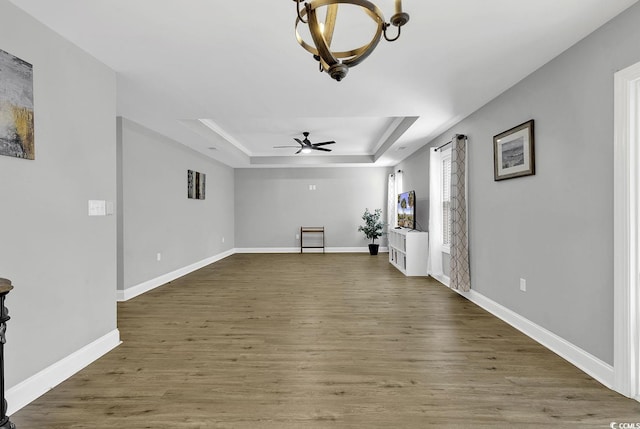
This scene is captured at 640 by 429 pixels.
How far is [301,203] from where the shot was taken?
29.1 ft

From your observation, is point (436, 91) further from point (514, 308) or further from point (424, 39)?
point (514, 308)

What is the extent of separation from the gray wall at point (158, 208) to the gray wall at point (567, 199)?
184 inches

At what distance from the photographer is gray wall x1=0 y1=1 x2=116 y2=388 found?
187cm

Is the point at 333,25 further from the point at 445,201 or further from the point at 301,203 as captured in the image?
the point at 301,203

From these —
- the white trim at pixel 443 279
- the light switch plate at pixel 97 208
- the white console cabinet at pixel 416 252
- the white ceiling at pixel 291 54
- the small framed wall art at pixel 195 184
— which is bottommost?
the white trim at pixel 443 279

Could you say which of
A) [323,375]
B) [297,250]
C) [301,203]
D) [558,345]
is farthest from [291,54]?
[297,250]

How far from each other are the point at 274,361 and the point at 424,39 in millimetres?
2709

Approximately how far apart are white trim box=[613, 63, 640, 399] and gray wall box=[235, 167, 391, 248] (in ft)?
22.3

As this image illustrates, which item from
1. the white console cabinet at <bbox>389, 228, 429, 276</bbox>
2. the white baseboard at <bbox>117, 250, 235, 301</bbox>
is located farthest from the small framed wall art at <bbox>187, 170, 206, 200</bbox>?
the white console cabinet at <bbox>389, 228, 429, 276</bbox>

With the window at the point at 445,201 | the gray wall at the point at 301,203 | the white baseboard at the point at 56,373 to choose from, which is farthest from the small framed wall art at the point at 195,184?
the window at the point at 445,201

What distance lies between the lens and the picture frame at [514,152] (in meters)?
2.84

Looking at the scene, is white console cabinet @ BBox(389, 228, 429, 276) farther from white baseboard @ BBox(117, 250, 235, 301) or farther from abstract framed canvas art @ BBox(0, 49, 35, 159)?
abstract framed canvas art @ BBox(0, 49, 35, 159)

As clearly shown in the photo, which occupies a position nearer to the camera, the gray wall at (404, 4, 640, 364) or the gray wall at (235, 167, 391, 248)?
the gray wall at (404, 4, 640, 364)

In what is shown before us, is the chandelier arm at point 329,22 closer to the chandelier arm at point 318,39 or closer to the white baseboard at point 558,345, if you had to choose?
the chandelier arm at point 318,39
